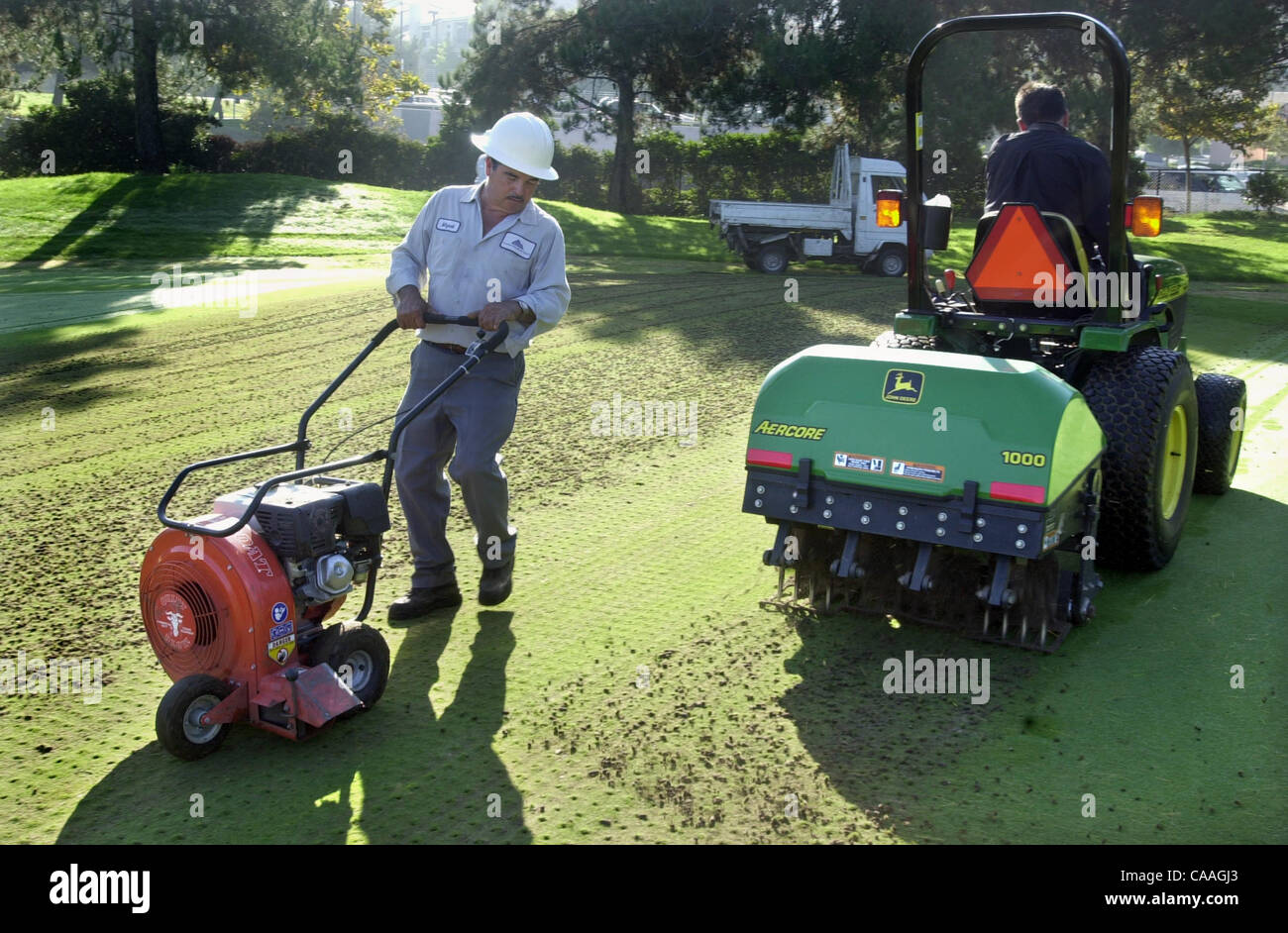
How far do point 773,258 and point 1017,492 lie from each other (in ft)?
54.5

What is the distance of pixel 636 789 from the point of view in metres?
3.71

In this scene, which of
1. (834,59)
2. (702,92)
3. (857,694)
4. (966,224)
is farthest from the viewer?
(966,224)

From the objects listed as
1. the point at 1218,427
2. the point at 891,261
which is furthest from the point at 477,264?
the point at 891,261

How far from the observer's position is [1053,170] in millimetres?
5469

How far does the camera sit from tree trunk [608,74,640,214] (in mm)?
30828

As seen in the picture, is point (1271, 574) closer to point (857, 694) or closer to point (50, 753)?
point (857, 694)

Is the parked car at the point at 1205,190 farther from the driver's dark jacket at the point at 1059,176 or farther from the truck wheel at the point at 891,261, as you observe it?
the driver's dark jacket at the point at 1059,176

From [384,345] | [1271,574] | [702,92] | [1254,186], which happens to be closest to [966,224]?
[702,92]

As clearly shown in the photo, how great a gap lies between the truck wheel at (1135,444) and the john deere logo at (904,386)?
1085mm

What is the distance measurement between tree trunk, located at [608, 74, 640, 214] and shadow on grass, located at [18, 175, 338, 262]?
26.7 feet

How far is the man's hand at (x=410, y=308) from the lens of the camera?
4695 millimetres

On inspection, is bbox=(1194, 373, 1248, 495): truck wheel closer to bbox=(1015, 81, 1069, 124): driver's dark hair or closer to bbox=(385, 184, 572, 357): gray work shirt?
bbox=(1015, 81, 1069, 124): driver's dark hair

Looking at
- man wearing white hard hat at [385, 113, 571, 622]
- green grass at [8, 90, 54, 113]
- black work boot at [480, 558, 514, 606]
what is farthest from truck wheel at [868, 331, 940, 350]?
green grass at [8, 90, 54, 113]
